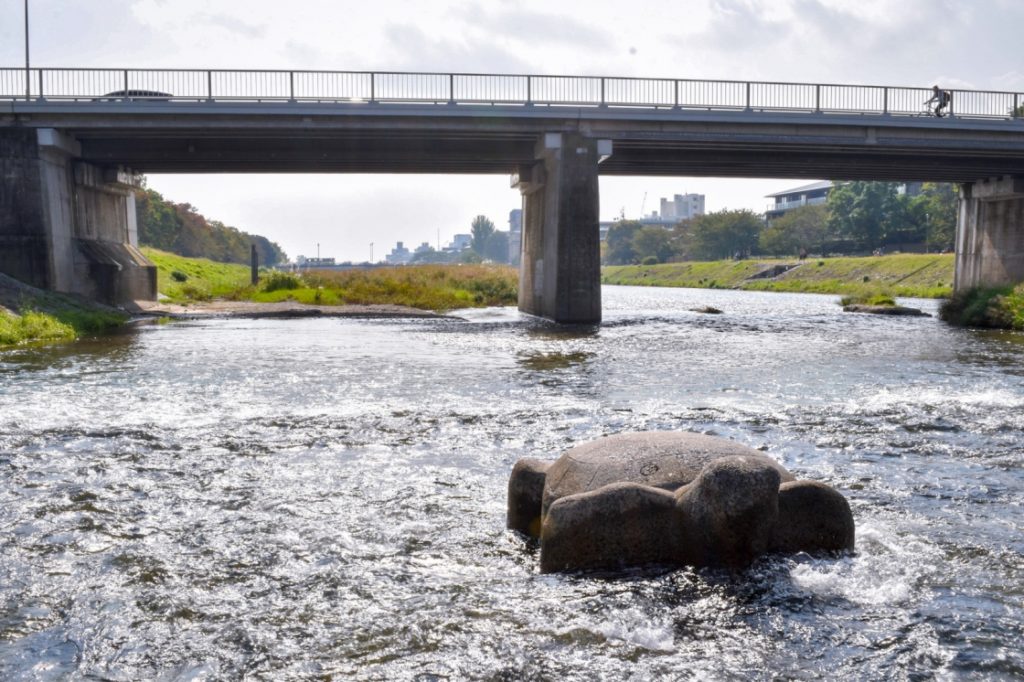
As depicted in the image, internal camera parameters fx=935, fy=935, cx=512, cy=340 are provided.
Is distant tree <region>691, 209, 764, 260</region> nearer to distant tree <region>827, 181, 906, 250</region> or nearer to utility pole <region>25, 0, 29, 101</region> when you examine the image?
distant tree <region>827, 181, 906, 250</region>

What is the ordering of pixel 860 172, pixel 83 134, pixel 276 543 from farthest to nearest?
pixel 860 172, pixel 83 134, pixel 276 543

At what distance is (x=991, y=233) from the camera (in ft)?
177

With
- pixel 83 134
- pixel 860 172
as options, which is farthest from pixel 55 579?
pixel 860 172

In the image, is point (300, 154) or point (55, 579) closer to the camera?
point (55, 579)

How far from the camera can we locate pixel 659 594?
7.02 meters

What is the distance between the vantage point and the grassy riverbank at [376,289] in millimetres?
55312

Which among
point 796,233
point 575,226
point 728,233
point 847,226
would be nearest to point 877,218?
point 847,226

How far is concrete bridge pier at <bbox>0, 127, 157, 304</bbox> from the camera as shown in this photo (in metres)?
38.8

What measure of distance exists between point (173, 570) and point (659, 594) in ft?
12.8

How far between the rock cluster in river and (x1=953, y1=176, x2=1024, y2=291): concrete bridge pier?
155 feet

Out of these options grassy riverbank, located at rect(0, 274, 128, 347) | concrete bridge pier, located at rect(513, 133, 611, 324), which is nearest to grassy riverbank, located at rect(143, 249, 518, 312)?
concrete bridge pier, located at rect(513, 133, 611, 324)

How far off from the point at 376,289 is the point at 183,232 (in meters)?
82.6

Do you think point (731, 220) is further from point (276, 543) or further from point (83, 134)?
point (276, 543)

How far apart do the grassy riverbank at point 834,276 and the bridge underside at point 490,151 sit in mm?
31088
